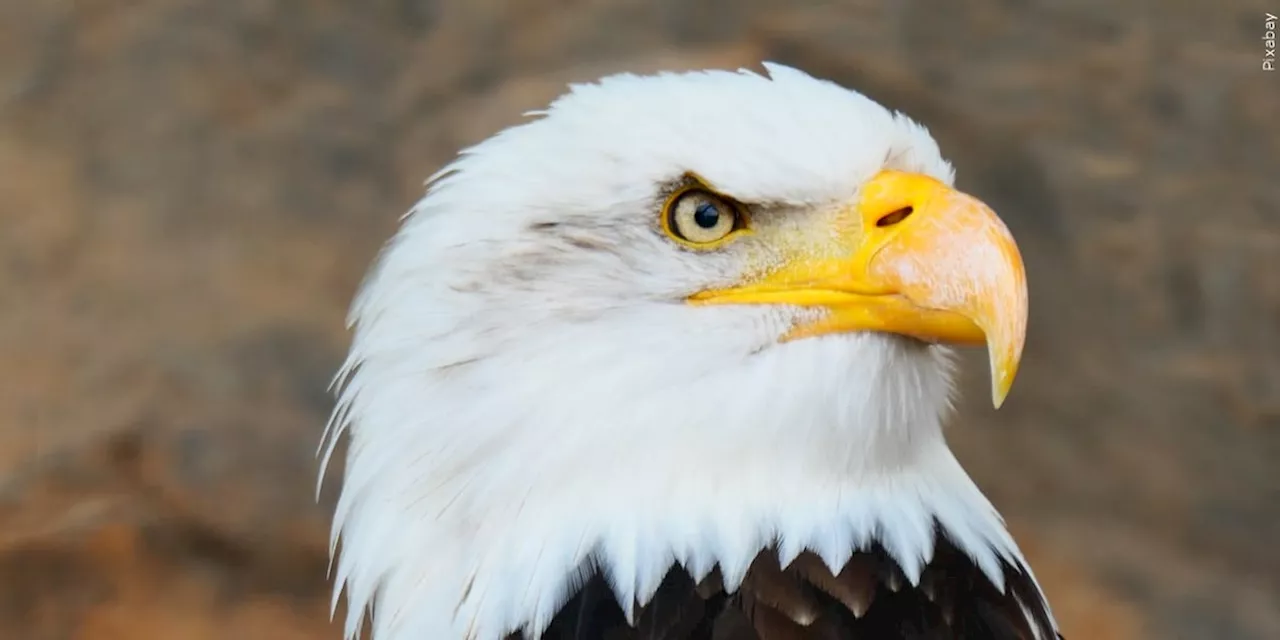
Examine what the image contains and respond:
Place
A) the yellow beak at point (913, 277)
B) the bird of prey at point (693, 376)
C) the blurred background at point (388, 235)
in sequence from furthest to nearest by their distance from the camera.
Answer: the blurred background at point (388, 235) → the bird of prey at point (693, 376) → the yellow beak at point (913, 277)

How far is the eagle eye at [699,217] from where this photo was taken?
1424 millimetres

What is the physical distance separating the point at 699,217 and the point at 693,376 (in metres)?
0.19

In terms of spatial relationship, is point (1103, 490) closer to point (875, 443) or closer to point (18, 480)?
point (875, 443)

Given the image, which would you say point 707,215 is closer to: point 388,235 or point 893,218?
point 893,218

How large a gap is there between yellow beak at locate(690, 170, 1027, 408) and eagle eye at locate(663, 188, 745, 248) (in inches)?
2.6

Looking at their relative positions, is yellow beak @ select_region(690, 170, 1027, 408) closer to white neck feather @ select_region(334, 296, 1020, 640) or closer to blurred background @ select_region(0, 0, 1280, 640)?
white neck feather @ select_region(334, 296, 1020, 640)

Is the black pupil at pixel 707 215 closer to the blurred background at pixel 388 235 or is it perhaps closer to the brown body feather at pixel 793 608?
the brown body feather at pixel 793 608

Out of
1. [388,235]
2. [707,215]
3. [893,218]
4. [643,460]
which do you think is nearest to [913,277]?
[893,218]

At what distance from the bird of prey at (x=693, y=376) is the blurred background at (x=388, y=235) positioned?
213 centimetres

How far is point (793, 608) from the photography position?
4.62ft

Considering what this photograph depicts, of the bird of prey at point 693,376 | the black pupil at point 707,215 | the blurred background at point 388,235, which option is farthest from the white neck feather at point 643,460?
the blurred background at point 388,235

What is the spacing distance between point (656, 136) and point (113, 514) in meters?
2.61

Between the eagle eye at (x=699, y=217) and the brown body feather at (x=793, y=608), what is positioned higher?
the eagle eye at (x=699, y=217)

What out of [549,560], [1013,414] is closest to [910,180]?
[549,560]
